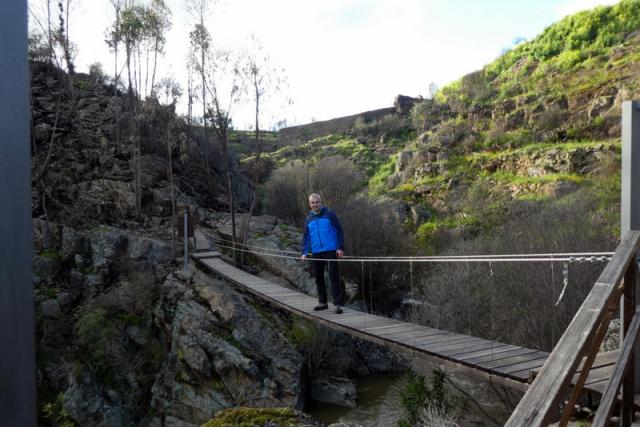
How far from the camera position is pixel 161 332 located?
8555 mm

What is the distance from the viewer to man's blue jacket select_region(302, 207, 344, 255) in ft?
15.8

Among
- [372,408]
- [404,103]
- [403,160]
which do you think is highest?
[404,103]

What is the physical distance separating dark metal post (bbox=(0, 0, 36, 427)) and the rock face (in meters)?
Answer: 6.73

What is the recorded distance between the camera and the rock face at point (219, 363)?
23.4ft

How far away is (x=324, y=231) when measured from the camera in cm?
486

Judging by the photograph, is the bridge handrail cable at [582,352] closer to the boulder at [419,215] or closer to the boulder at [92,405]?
the boulder at [92,405]

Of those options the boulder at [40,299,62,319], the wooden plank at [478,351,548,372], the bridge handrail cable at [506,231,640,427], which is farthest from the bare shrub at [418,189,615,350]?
the boulder at [40,299,62,319]

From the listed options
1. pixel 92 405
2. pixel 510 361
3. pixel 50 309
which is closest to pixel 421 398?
pixel 510 361

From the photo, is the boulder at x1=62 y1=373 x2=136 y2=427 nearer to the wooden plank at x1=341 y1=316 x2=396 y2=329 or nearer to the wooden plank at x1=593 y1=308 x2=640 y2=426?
the wooden plank at x1=341 y1=316 x2=396 y2=329

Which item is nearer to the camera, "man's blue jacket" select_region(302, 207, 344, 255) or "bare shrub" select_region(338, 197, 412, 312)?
"man's blue jacket" select_region(302, 207, 344, 255)

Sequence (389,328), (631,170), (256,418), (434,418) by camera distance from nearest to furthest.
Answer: (631,170) < (256,418) < (389,328) < (434,418)

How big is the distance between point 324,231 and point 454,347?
185 cm

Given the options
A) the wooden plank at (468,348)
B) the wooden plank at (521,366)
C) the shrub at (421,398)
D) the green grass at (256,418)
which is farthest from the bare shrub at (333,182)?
the green grass at (256,418)

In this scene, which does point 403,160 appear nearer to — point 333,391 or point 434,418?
point 333,391
